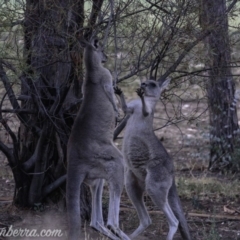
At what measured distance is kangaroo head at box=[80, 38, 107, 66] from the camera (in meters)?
6.74

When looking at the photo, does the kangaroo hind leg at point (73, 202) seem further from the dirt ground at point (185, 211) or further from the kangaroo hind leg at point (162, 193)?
the kangaroo hind leg at point (162, 193)

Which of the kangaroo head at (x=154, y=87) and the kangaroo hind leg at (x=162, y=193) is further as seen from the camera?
the kangaroo head at (x=154, y=87)

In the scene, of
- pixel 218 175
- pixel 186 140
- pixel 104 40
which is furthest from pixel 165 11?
pixel 186 140

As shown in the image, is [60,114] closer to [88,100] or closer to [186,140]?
[88,100]

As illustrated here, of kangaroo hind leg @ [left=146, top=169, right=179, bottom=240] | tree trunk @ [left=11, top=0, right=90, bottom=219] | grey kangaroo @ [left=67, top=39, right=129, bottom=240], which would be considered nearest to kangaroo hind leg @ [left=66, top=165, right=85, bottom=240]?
grey kangaroo @ [left=67, top=39, right=129, bottom=240]

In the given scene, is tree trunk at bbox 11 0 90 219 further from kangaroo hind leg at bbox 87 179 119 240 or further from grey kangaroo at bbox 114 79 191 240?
kangaroo hind leg at bbox 87 179 119 240

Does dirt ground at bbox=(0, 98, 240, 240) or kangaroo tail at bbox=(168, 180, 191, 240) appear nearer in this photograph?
kangaroo tail at bbox=(168, 180, 191, 240)

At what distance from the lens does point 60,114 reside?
299 inches

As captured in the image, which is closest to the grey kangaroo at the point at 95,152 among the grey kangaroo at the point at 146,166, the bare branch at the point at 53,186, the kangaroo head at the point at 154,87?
the grey kangaroo at the point at 146,166

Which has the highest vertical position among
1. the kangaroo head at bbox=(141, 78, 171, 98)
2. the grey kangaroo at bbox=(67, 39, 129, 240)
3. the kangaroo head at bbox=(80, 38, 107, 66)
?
the kangaroo head at bbox=(80, 38, 107, 66)

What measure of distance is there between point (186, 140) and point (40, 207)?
5475mm

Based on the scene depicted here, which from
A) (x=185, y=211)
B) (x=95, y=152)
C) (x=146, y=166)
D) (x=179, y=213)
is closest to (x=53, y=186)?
(x=146, y=166)

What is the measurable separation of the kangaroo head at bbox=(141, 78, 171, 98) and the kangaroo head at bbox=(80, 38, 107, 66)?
2.82 ft

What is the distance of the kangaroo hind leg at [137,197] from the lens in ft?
23.9
